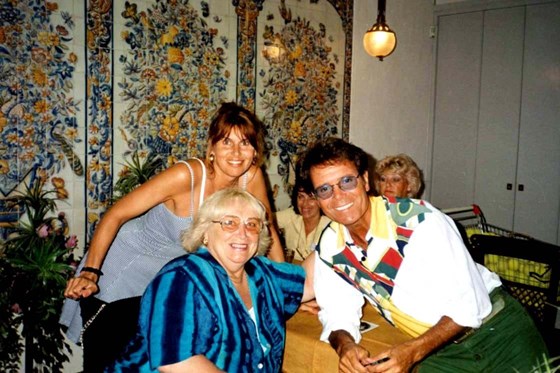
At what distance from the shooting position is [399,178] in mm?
3557

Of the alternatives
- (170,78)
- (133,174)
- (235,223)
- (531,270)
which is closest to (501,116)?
(531,270)

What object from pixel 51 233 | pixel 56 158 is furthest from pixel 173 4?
pixel 51 233

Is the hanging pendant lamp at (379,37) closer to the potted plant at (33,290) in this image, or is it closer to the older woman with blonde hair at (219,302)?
the potted plant at (33,290)

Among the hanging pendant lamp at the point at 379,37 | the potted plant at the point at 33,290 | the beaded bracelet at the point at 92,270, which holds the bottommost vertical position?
the potted plant at the point at 33,290

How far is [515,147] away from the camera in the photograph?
585cm

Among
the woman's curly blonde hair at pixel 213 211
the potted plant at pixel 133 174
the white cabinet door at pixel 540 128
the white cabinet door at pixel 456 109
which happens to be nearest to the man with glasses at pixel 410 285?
the woman's curly blonde hair at pixel 213 211

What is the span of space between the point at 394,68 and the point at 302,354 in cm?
458

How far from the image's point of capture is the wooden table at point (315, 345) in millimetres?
1917

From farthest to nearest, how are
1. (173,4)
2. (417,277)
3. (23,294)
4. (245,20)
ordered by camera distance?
(245,20) < (173,4) < (23,294) < (417,277)

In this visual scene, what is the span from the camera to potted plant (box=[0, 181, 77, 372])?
272 cm

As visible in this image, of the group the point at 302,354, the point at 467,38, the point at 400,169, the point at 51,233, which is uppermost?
the point at 467,38

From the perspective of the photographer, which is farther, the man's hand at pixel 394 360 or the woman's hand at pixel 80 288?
the woman's hand at pixel 80 288

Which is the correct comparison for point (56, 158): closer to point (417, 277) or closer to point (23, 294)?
point (23, 294)

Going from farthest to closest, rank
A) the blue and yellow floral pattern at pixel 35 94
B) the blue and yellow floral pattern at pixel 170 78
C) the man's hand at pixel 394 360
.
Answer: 1. the blue and yellow floral pattern at pixel 170 78
2. the blue and yellow floral pattern at pixel 35 94
3. the man's hand at pixel 394 360
